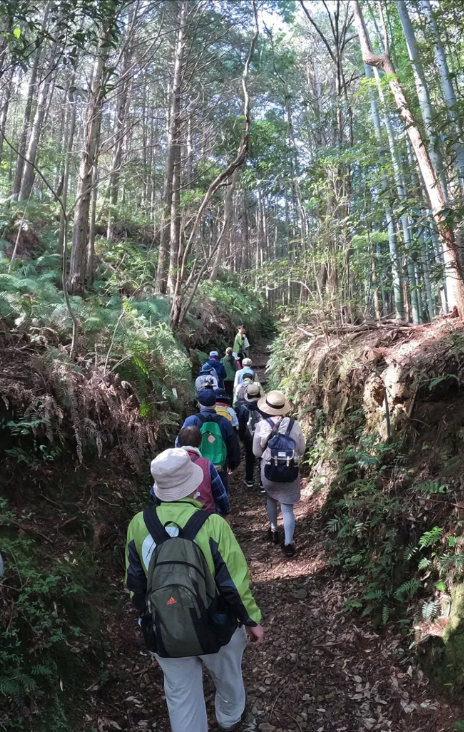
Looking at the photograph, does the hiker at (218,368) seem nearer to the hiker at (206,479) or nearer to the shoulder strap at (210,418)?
the shoulder strap at (210,418)

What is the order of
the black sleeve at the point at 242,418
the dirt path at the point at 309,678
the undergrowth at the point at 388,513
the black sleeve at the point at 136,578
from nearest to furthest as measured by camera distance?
1. the black sleeve at the point at 136,578
2. the dirt path at the point at 309,678
3. the undergrowth at the point at 388,513
4. the black sleeve at the point at 242,418

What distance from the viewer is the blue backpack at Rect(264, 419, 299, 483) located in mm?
5066

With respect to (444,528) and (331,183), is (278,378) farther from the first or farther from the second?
(444,528)

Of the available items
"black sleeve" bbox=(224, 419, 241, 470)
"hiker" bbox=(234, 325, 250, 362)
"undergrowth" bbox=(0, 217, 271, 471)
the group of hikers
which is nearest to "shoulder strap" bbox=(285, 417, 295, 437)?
"black sleeve" bbox=(224, 419, 241, 470)

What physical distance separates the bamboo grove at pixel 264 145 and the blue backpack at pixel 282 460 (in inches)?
89.6

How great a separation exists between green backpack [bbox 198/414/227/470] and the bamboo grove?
2.27 m

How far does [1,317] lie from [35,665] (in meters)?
4.15

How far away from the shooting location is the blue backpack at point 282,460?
5066mm

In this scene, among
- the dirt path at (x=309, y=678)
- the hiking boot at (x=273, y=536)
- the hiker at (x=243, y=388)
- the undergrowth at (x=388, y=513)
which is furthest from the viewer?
the hiker at (x=243, y=388)

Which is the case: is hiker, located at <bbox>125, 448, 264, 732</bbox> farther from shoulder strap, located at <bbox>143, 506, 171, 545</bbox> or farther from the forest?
the forest

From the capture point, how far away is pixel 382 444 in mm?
5148

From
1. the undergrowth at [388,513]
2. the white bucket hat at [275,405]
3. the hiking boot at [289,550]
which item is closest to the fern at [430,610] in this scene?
the undergrowth at [388,513]

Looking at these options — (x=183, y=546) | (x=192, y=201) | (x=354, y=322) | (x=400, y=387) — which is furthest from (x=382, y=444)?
(x=192, y=201)

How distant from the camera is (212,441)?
5.32m
